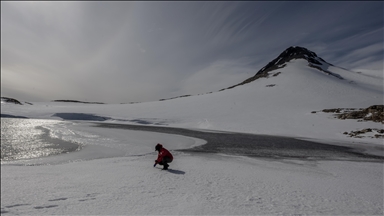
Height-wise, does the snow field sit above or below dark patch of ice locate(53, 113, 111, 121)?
below

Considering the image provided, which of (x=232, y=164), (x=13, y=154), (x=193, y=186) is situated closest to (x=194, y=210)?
(x=193, y=186)

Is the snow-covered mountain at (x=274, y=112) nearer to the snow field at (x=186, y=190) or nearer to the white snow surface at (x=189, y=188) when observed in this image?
the white snow surface at (x=189, y=188)

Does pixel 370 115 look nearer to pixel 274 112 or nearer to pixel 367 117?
pixel 367 117

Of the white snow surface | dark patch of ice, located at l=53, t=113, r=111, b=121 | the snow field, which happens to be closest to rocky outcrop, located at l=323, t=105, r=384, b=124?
the white snow surface

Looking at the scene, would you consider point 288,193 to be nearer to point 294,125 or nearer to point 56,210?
point 56,210

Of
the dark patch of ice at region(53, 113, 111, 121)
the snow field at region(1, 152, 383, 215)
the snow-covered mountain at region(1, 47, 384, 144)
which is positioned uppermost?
the snow-covered mountain at region(1, 47, 384, 144)

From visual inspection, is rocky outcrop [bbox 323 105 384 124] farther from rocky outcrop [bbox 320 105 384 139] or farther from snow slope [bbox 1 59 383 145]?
snow slope [bbox 1 59 383 145]

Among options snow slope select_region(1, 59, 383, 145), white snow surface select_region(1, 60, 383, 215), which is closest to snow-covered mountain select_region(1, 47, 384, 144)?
snow slope select_region(1, 59, 383, 145)

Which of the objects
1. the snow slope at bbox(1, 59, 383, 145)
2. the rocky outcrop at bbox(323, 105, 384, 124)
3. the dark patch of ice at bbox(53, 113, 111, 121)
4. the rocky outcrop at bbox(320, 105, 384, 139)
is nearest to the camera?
the rocky outcrop at bbox(320, 105, 384, 139)

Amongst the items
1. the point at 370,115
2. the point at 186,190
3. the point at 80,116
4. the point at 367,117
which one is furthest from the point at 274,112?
the point at 80,116

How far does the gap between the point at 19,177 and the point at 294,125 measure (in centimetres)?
2997

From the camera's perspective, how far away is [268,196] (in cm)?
530

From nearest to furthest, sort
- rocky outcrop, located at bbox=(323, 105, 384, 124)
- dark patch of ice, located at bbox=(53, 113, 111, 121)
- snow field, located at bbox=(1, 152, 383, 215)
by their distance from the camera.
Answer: snow field, located at bbox=(1, 152, 383, 215) < rocky outcrop, located at bbox=(323, 105, 384, 124) < dark patch of ice, located at bbox=(53, 113, 111, 121)

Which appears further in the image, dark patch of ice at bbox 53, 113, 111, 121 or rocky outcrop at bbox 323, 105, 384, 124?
dark patch of ice at bbox 53, 113, 111, 121
